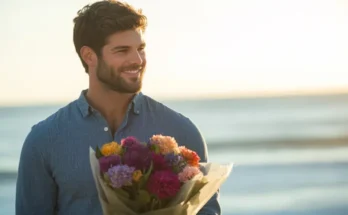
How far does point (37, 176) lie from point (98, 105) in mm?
397

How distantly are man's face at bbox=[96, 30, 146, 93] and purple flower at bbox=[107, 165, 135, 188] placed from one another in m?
0.59

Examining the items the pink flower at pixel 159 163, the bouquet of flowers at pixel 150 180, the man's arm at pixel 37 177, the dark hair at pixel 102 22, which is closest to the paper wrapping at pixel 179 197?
the bouquet of flowers at pixel 150 180

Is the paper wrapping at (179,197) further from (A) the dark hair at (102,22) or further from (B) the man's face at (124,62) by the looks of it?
(A) the dark hair at (102,22)

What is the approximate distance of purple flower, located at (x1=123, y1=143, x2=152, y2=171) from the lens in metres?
4.03

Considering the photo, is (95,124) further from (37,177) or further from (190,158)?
(190,158)

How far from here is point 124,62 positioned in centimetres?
451

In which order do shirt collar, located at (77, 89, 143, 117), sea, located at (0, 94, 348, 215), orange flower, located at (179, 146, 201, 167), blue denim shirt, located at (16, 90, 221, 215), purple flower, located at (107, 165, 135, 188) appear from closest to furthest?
purple flower, located at (107, 165, 135, 188) → orange flower, located at (179, 146, 201, 167) → blue denim shirt, located at (16, 90, 221, 215) → shirt collar, located at (77, 89, 143, 117) → sea, located at (0, 94, 348, 215)

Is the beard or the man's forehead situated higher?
the man's forehead

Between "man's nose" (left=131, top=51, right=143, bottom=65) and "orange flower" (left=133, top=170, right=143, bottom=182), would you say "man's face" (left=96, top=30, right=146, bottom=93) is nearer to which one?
"man's nose" (left=131, top=51, right=143, bottom=65)

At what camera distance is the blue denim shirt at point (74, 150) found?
4566 mm

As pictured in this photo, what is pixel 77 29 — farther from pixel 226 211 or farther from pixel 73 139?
pixel 226 211

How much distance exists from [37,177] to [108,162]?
2.28 ft

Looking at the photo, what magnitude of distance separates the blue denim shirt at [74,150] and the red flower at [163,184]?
0.61 metres

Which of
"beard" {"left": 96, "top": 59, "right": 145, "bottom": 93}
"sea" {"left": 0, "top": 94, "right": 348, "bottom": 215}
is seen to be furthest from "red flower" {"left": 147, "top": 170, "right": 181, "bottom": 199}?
"sea" {"left": 0, "top": 94, "right": 348, "bottom": 215}
